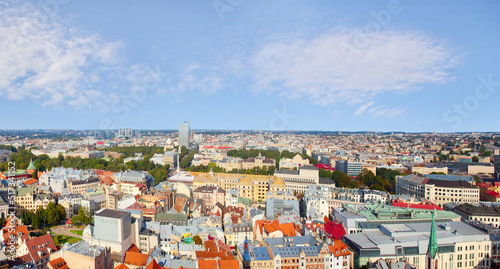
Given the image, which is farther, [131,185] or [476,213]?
[131,185]

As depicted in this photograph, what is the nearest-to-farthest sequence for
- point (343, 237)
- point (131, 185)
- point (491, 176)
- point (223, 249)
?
point (223, 249) < point (343, 237) < point (131, 185) < point (491, 176)

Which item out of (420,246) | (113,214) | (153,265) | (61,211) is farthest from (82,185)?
(420,246)

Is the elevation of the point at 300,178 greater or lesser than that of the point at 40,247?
greater

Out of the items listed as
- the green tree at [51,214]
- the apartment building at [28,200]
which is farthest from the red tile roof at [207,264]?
the apartment building at [28,200]

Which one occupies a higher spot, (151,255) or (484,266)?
(151,255)

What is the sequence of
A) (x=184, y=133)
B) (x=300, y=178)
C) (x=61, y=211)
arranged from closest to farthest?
(x=61, y=211) < (x=300, y=178) < (x=184, y=133)

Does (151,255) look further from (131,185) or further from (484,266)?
(484,266)

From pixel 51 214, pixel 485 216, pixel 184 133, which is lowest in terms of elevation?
pixel 51 214

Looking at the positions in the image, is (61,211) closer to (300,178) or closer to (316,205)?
(316,205)

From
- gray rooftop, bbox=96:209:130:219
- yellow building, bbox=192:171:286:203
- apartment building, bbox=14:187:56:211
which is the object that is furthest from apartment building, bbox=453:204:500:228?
apartment building, bbox=14:187:56:211

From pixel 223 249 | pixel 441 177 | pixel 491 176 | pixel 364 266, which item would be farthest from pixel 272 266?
pixel 491 176

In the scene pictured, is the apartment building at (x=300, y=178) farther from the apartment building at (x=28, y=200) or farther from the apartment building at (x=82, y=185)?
the apartment building at (x=28, y=200)
